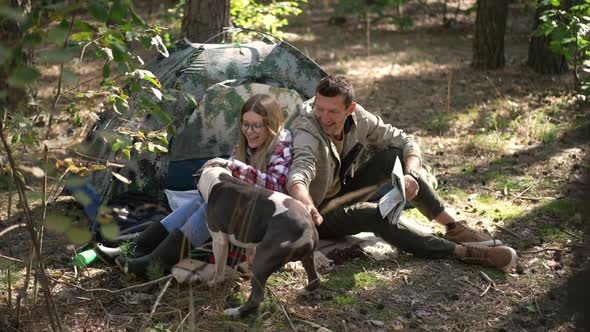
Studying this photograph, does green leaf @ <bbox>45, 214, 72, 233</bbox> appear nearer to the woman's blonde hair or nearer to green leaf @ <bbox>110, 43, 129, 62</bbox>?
green leaf @ <bbox>110, 43, 129, 62</bbox>

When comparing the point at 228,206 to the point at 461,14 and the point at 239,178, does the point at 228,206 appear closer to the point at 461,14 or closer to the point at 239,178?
the point at 239,178

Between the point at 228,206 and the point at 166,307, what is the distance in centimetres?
64

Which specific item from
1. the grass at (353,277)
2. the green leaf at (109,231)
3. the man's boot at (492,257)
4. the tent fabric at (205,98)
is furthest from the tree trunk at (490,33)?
the green leaf at (109,231)

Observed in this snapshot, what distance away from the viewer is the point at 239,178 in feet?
13.2

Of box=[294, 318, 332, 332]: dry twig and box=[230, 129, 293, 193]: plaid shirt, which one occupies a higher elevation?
box=[230, 129, 293, 193]: plaid shirt

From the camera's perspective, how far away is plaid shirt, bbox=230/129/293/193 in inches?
159

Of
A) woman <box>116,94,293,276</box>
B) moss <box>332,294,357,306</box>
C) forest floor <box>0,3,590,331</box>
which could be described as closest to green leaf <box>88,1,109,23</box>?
forest floor <box>0,3,590,331</box>

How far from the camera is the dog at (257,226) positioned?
3508 mm

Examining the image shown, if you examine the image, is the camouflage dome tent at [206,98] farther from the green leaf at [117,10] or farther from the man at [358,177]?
the green leaf at [117,10]

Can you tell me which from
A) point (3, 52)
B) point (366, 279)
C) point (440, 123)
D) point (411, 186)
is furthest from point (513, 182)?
point (3, 52)

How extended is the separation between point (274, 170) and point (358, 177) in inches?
34.0

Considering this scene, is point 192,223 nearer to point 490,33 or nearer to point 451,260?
point 451,260

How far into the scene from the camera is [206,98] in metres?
5.45

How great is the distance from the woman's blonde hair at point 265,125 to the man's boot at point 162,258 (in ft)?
1.94
